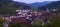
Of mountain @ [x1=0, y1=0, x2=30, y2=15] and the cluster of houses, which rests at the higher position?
mountain @ [x1=0, y1=0, x2=30, y2=15]

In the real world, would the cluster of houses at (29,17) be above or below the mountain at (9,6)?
below

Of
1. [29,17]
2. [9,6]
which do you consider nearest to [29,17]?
[29,17]

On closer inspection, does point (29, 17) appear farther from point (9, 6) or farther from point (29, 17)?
point (9, 6)

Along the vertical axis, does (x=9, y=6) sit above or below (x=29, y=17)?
above

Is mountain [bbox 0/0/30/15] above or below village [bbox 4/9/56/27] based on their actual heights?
above

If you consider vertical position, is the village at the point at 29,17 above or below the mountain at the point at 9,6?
below

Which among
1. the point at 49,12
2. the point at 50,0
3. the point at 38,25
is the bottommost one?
the point at 38,25

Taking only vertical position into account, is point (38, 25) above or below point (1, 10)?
below

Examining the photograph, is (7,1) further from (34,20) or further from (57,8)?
(57,8)

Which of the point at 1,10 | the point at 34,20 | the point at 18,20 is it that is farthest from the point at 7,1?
the point at 34,20

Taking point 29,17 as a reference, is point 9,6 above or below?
above

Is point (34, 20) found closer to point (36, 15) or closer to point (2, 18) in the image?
point (36, 15)
